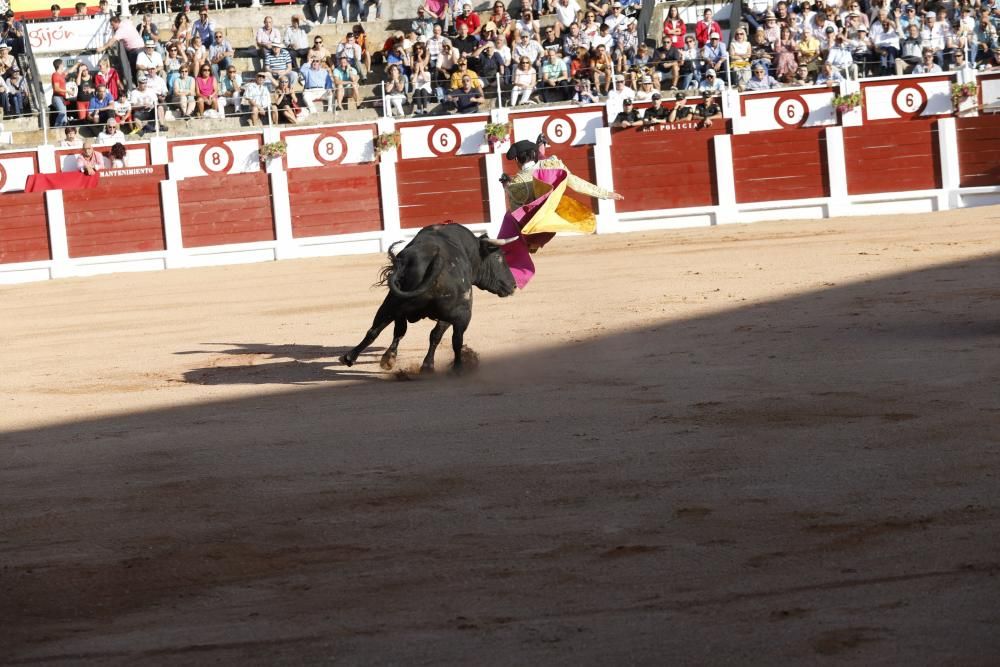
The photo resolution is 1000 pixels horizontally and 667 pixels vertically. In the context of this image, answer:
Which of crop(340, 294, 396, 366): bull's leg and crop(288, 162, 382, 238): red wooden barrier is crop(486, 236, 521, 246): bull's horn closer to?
crop(340, 294, 396, 366): bull's leg

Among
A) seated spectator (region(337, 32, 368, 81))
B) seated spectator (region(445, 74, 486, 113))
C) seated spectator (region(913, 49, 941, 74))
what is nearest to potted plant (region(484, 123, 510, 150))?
seated spectator (region(445, 74, 486, 113))

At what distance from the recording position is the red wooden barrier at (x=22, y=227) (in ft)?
52.2

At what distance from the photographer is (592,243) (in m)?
15.2

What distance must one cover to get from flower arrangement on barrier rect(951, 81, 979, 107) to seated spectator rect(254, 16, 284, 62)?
8.44m

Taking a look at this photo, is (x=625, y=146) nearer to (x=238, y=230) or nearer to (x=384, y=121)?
(x=384, y=121)

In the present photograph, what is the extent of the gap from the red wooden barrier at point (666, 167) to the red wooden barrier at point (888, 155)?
167cm

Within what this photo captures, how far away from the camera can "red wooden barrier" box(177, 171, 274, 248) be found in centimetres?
1617

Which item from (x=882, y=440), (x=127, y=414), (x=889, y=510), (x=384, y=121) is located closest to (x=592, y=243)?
(x=384, y=121)

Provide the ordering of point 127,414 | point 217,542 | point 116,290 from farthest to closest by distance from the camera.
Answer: point 116,290 < point 127,414 < point 217,542

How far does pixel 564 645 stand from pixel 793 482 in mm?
1497

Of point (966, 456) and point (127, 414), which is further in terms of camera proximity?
point (127, 414)

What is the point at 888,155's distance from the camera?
16.5 metres

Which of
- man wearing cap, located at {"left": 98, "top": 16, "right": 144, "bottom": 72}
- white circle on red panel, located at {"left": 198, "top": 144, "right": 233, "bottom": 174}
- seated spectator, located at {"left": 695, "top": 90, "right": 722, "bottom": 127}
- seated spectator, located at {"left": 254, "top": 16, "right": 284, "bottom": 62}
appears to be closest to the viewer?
seated spectator, located at {"left": 695, "top": 90, "right": 722, "bottom": 127}

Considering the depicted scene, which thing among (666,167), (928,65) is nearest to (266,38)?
(666,167)
